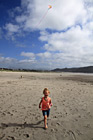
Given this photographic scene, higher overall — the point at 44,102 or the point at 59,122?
the point at 44,102

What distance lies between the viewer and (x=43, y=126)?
3.94 m

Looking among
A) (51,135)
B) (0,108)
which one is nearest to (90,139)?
(51,135)

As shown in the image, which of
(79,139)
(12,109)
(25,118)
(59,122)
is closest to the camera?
(79,139)

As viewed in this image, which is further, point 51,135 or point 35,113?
point 35,113

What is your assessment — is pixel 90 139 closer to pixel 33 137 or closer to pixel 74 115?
pixel 74 115

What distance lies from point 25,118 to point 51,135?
1611 mm

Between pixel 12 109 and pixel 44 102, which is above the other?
pixel 44 102

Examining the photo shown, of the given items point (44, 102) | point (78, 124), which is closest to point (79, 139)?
point (78, 124)

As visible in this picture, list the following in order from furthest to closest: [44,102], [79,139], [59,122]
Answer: [59,122]
[44,102]
[79,139]

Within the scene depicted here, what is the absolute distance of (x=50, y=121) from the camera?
4324mm

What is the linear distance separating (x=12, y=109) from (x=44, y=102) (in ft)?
8.46

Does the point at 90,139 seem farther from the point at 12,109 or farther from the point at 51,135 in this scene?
the point at 12,109

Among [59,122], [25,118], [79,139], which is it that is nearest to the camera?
[79,139]

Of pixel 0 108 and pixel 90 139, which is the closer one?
pixel 90 139
